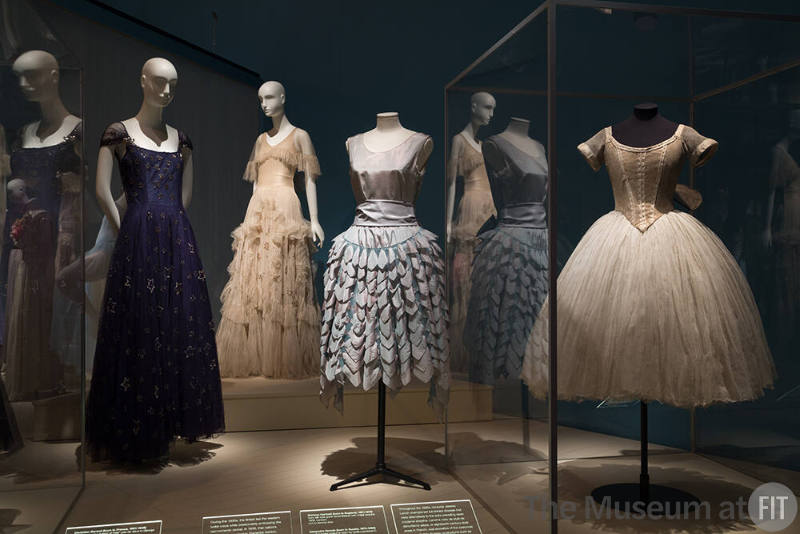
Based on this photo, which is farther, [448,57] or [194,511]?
[448,57]

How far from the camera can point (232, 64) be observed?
486 centimetres

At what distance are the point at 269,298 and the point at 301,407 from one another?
72 centimetres

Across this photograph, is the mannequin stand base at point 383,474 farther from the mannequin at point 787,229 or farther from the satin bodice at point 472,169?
the mannequin at point 787,229

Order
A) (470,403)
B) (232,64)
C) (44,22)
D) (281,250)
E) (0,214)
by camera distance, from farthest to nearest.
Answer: (232,64), (281,250), (470,403), (44,22), (0,214)

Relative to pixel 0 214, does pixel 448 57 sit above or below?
above

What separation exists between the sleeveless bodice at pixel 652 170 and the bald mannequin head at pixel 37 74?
2.10 meters

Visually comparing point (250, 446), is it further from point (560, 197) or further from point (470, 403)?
point (560, 197)

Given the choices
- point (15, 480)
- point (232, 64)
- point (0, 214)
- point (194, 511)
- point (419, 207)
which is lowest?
point (194, 511)

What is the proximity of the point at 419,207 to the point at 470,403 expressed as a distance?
2.37 metres

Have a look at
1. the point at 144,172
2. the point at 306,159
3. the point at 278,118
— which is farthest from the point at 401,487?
the point at 278,118

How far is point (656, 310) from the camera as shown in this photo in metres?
2.46

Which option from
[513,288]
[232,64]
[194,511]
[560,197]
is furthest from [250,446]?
[232,64]

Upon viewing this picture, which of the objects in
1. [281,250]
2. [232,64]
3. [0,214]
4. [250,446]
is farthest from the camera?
[232,64]
